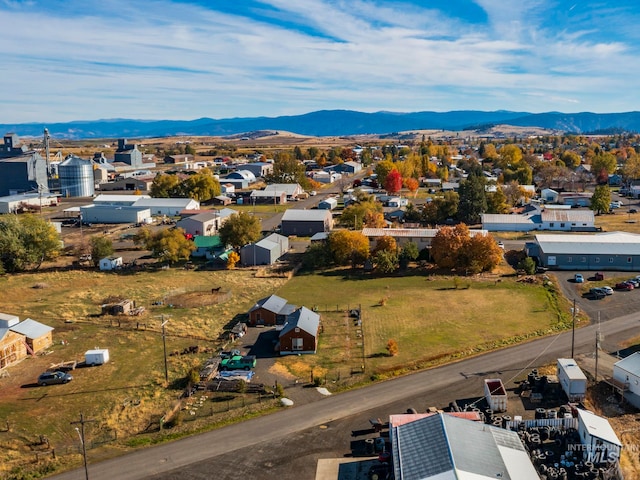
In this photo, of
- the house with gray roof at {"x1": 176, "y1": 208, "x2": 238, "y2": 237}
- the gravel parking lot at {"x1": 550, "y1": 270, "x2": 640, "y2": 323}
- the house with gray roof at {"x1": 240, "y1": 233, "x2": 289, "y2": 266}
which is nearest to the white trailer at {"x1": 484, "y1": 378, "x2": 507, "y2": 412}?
the gravel parking lot at {"x1": 550, "y1": 270, "x2": 640, "y2": 323}

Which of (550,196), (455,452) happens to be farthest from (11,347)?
(550,196)

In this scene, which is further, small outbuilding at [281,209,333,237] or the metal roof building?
small outbuilding at [281,209,333,237]

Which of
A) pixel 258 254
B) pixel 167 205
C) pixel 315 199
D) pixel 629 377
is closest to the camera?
pixel 629 377

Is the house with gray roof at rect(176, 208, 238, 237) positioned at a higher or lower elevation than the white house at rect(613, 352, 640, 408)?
higher

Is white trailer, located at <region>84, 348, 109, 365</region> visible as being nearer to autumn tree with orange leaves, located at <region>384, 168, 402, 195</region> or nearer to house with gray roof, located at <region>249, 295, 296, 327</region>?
house with gray roof, located at <region>249, 295, 296, 327</region>

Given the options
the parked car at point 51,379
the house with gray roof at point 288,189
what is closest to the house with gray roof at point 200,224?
the house with gray roof at point 288,189

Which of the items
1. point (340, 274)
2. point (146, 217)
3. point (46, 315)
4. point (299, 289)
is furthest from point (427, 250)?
point (146, 217)

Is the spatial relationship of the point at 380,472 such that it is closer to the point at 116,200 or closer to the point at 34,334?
the point at 34,334
